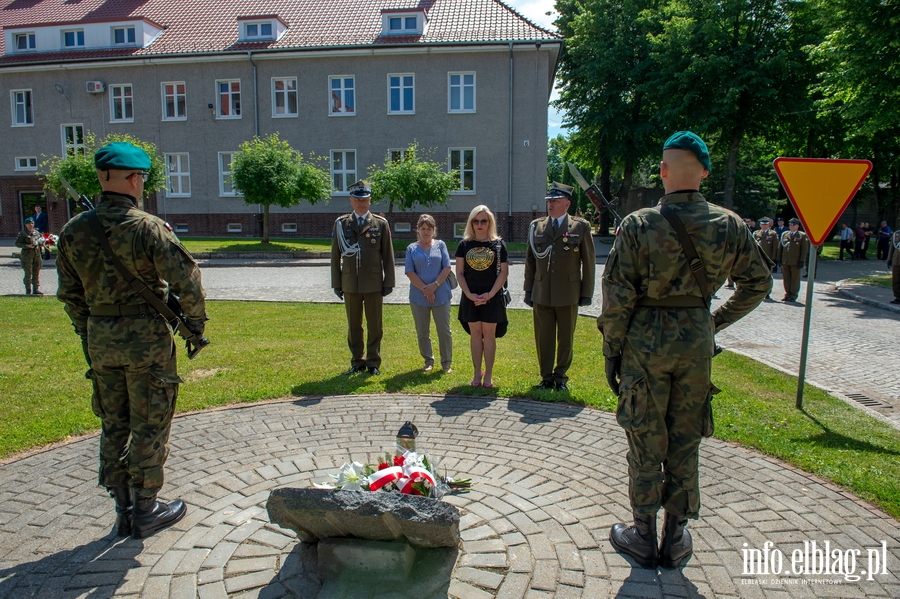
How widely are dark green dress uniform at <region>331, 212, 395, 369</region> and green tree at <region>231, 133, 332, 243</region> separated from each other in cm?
2073

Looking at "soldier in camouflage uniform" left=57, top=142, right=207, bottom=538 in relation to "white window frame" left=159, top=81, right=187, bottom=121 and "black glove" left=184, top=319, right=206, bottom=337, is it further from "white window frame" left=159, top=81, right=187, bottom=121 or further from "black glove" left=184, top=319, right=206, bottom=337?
"white window frame" left=159, top=81, right=187, bottom=121

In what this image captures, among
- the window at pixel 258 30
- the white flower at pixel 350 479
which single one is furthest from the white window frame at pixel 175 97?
the white flower at pixel 350 479

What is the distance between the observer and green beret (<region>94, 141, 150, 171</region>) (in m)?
3.85

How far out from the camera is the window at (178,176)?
3472cm

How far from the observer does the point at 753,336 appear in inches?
447

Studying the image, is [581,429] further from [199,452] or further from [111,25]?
[111,25]

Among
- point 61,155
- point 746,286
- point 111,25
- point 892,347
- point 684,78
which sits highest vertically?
point 111,25

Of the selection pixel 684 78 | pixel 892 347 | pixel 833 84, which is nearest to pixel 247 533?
pixel 892 347

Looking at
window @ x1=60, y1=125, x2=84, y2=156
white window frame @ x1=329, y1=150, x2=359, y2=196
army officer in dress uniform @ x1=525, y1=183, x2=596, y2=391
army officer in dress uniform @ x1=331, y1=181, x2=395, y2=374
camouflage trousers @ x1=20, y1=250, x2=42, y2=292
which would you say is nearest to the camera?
army officer in dress uniform @ x1=525, y1=183, x2=596, y2=391


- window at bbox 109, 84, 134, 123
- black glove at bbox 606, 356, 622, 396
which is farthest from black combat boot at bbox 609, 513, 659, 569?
window at bbox 109, 84, 134, 123

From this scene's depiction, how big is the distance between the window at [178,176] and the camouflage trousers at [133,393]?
33614 millimetres

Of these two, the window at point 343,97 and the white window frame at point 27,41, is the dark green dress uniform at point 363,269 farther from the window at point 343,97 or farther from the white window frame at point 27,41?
the white window frame at point 27,41

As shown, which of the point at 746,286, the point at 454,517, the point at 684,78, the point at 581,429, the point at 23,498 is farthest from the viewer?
the point at 684,78

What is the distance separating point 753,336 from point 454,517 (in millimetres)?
9728
